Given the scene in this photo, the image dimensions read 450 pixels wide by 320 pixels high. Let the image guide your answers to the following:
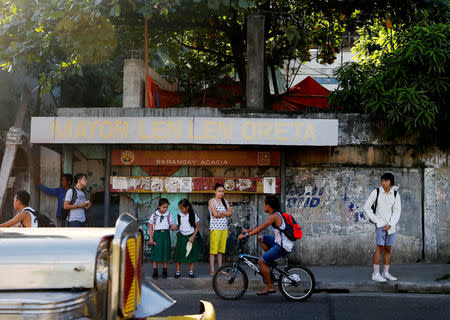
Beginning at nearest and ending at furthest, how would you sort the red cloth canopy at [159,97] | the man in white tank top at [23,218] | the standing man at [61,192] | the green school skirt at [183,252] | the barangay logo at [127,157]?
the man in white tank top at [23,218] < the green school skirt at [183,252] < the standing man at [61,192] < the barangay logo at [127,157] < the red cloth canopy at [159,97]

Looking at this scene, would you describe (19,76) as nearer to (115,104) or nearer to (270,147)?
(115,104)

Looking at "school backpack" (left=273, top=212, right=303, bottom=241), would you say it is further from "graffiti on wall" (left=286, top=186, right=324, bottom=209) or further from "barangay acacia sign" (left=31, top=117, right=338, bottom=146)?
"graffiti on wall" (left=286, top=186, right=324, bottom=209)

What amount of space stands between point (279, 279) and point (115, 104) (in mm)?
11350

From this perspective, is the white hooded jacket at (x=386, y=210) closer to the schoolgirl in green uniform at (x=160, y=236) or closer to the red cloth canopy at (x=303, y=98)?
the schoolgirl in green uniform at (x=160, y=236)

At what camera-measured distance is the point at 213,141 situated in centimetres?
1086

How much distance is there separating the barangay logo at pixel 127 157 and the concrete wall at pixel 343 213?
3.46 metres

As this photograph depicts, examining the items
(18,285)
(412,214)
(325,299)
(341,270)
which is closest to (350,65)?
(412,214)

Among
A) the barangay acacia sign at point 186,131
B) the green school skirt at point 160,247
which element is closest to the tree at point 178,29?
the barangay acacia sign at point 186,131

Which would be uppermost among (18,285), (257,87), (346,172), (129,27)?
(129,27)

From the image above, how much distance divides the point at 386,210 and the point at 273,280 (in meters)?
2.55

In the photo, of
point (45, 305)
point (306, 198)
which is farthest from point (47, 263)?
point (306, 198)

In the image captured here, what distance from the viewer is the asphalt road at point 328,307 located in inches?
272

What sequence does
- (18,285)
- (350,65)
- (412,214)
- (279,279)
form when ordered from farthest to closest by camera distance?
(350,65) < (412,214) < (279,279) < (18,285)

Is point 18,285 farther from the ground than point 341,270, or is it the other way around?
point 18,285
